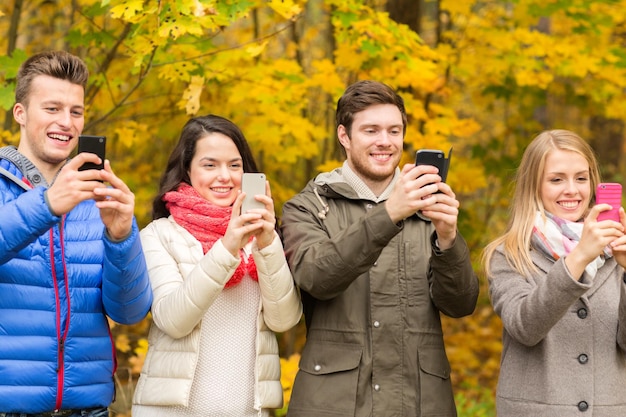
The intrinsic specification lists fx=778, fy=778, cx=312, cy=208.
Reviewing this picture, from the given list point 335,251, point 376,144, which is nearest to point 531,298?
point 335,251

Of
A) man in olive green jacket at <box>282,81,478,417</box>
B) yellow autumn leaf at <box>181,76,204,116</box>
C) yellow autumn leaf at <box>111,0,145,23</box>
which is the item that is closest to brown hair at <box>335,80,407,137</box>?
man in olive green jacket at <box>282,81,478,417</box>

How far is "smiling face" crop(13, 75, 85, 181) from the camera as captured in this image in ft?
9.94

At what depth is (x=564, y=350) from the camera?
123 inches

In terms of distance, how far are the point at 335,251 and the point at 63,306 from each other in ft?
3.47

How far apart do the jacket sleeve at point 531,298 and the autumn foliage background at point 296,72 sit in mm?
1061

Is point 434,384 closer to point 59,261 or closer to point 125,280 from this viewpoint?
point 125,280

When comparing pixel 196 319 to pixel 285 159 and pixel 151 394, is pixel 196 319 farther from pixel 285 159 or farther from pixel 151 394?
pixel 285 159

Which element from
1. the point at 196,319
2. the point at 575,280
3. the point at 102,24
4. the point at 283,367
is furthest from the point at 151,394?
the point at 102,24

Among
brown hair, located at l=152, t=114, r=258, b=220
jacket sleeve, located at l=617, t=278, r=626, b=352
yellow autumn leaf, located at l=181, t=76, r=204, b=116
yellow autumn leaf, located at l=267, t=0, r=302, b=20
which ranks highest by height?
yellow autumn leaf, located at l=267, t=0, r=302, b=20

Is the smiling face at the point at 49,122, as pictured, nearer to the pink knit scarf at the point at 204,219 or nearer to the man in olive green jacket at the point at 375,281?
the pink knit scarf at the point at 204,219

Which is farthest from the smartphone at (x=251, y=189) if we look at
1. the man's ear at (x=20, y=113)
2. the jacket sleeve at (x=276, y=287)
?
the man's ear at (x=20, y=113)

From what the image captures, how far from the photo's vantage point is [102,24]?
19.0ft

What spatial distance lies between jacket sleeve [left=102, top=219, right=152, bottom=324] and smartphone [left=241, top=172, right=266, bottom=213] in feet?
1.43

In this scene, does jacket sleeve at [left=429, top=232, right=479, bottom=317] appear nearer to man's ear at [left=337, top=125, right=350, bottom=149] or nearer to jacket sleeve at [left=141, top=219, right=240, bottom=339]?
man's ear at [left=337, top=125, right=350, bottom=149]
